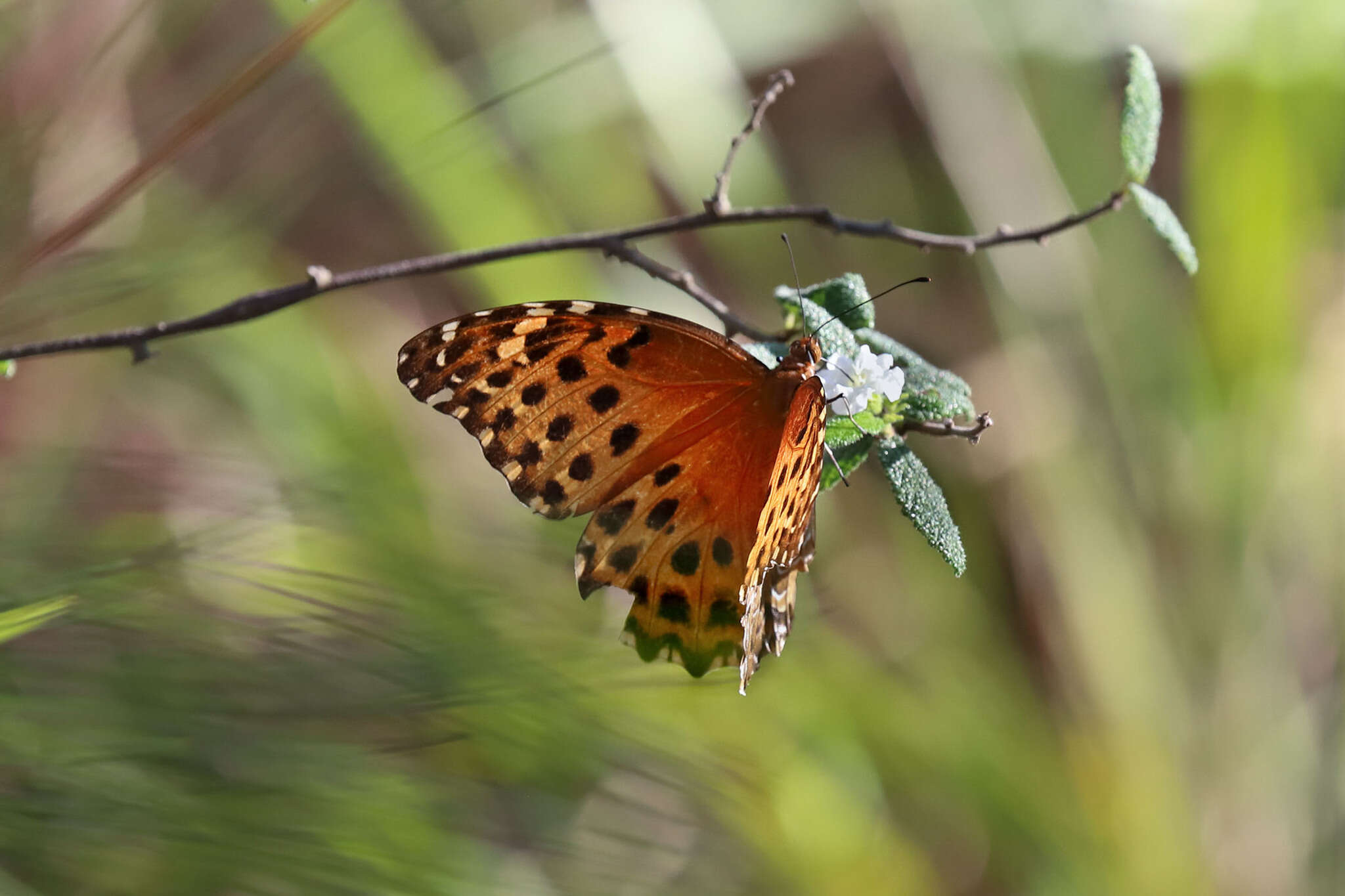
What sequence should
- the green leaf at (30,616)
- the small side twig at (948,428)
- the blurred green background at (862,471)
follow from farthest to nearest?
the blurred green background at (862,471), the small side twig at (948,428), the green leaf at (30,616)

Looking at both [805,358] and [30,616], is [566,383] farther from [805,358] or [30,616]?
[30,616]

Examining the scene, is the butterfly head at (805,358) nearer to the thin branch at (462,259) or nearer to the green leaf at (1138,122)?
the thin branch at (462,259)

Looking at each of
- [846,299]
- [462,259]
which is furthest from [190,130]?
[846,299]

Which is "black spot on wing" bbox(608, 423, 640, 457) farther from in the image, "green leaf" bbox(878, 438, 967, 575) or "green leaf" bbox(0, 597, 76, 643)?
"green leaf" bbox(0, 597, 76, 643)

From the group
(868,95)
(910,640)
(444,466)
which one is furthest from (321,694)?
(868,95)

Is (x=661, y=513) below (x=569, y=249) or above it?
below

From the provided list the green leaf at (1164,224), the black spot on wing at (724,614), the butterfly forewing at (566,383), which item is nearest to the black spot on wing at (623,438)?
the butterfly forewing at (566,383)
